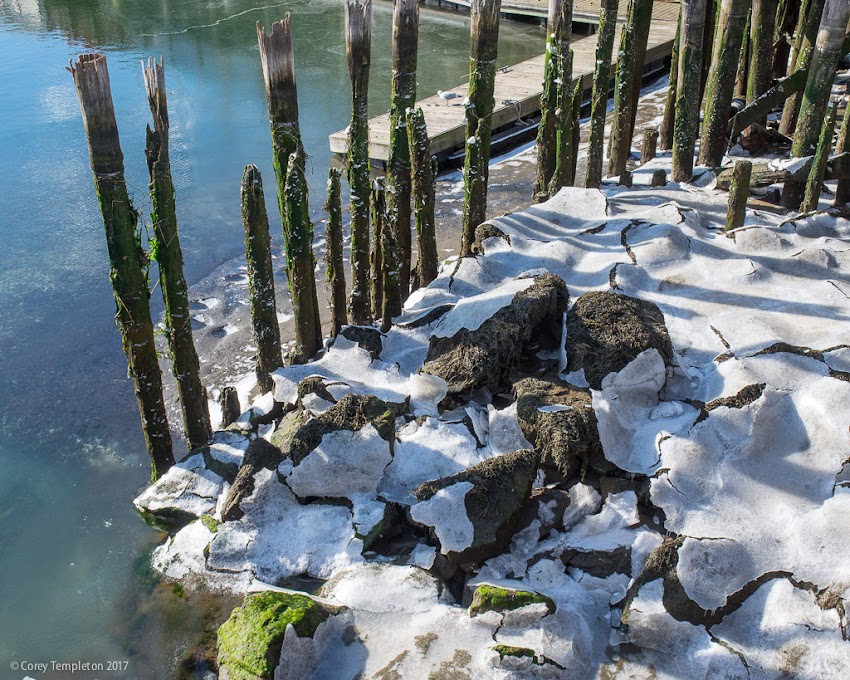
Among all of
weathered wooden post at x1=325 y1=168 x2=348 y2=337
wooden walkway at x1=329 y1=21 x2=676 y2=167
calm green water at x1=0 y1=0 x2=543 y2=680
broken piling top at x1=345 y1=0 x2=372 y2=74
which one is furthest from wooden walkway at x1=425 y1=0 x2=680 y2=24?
weathered wooden post at x1=325 y1=168 x2=348 y2=337

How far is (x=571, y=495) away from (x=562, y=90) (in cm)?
491

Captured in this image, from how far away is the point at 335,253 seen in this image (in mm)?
7027

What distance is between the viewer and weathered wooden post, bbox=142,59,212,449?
5.57m

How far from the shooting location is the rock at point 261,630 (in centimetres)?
430

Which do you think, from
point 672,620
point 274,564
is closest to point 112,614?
point 274,564

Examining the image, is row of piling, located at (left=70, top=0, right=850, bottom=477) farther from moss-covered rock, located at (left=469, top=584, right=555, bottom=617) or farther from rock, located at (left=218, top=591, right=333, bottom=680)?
moss-covered rock, located at (left=469, top=584, right=555, bottom=617)

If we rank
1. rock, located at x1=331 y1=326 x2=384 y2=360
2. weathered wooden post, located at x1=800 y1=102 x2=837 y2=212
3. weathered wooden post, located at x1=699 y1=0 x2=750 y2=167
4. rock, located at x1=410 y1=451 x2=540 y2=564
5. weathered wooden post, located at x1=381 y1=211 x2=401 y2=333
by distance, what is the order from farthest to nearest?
weathered wooden post, located at x1=699 y1=0 x2=750 y2=167 → weathered wooden post, located at x1=800 y1=102 x2=837 y2=212 → weathered wooden post, located at x1=381 y1=211 x2=401 y2=333 → rock, located at x1=331 y1=326 x2=384 y2=360 → rock, located at x1=410 y1=451 x2=540 y2=564

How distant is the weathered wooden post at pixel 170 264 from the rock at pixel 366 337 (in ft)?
4.23

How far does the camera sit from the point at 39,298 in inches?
366

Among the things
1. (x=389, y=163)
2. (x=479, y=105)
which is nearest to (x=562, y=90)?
(x=479, y=105)

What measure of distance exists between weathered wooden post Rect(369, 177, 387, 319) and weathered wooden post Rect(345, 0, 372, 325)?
0.09 m

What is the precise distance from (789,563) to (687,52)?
6171 millimetres

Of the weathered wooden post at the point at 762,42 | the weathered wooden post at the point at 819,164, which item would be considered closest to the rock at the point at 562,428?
the weathered wooden post at the point at 819,164

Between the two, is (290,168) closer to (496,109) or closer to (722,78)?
(722,78)
